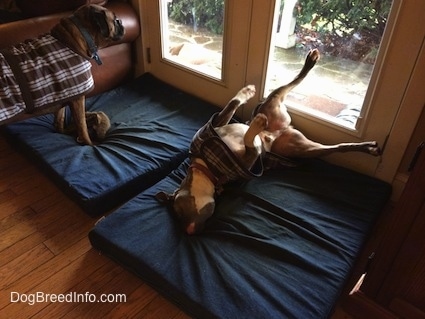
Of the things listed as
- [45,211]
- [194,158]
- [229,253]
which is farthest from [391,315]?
[45,211]

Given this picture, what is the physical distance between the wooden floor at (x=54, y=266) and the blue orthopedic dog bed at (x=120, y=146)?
128 mm

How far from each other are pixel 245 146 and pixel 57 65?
0.91 metres

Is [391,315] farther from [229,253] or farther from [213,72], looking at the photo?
[213,72]

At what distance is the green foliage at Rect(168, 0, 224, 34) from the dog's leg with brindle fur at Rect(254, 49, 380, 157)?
1.87 feet

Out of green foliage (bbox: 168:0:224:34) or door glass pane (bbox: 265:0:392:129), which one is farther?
green foliage (bbox: 168:0:224:34)

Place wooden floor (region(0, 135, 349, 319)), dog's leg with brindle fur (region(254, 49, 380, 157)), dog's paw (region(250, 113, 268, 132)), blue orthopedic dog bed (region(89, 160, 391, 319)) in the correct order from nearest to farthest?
1. blue orthopedic dog bed (region(89, 160, 391, 319))
2. wooden floor (region(0, 135, 349, 319))
3. dog's paw (region(250, 113, 268, 132))
4. dog's leg with brindle fur (region(254, 49, 380, 157))

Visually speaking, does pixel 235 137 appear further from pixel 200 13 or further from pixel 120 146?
pixel 200 13

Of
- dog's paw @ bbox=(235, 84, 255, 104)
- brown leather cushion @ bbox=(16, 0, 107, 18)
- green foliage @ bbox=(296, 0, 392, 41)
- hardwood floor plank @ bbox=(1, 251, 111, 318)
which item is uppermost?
green foliage @ bbox=(296, 0, 392, 41)

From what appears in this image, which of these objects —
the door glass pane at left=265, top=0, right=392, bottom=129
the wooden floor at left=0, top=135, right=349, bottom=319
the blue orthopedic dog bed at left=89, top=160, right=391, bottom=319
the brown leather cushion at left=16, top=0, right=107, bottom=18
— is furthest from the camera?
the brown leather cushion at left=16, top=0, right=107, bottom=18

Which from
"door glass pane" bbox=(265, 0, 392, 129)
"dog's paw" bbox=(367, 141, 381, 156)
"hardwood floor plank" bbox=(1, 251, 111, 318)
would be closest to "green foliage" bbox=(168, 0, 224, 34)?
"door glass pane" bbox=(265, 0, 392, 129)

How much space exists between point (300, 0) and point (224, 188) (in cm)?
94

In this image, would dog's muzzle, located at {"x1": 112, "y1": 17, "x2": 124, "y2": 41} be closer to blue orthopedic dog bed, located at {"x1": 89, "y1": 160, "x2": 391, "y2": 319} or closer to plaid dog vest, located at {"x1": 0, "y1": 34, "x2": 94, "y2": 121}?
plaid dog vest, located at {"x1": 0, "y1": 34, "x2": 94, "y2": 121}

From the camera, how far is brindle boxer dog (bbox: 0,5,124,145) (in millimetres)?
1438

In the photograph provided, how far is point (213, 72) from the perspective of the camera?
6.85 feet
